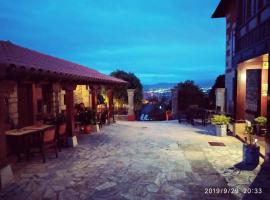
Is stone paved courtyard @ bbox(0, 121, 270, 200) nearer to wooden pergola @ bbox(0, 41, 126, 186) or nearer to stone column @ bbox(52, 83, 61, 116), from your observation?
wooden pergola @ bbox(0, 41, 126, 186)

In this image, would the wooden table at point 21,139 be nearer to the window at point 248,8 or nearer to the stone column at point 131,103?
the window at point 248,8

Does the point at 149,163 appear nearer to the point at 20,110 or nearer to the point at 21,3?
the point at 20,110

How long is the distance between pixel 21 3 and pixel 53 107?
127 meters

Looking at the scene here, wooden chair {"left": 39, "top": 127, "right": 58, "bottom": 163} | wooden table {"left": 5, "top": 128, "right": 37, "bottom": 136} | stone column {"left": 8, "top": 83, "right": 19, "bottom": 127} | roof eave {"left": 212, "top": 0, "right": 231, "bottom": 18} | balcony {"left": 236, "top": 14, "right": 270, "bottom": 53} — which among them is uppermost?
roof eave {"left": 212, "top": 0, "right": 231, "bottom": 18}

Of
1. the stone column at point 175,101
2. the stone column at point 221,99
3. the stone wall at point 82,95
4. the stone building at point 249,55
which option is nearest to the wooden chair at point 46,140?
the stone building at point 249,55

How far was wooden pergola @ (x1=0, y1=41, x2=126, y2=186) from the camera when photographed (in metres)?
6.05

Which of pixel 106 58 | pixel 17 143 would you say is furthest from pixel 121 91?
pixel 106 58

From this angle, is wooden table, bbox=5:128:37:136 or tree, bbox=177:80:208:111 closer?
wooden table, bbox=5:128:37:136

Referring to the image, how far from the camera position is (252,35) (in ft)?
29.0

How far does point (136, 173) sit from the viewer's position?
6688 mm

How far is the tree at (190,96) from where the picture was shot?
21281 mm

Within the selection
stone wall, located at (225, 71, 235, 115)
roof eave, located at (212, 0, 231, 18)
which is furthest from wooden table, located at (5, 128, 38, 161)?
roof eave, located at (212, 0, 231, 18)

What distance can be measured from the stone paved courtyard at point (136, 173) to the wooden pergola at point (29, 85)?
118 centimetres

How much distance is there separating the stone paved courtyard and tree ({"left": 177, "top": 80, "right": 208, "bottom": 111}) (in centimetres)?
1129
